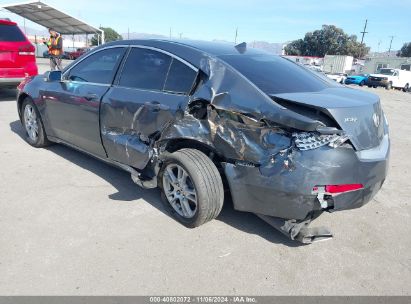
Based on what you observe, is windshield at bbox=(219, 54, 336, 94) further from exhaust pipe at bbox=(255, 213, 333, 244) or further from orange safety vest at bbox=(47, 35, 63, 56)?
orange safety vest at bbox=(47, 35, 63, 56)

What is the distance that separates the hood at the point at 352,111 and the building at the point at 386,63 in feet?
156

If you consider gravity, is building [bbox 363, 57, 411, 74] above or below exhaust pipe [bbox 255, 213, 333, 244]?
above

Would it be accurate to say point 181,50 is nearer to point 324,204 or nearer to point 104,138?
point 104,138

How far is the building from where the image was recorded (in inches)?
1743

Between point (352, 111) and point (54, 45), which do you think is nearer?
point (352, 111)

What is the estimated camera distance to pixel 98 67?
4129 mm

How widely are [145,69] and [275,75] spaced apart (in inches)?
51.3

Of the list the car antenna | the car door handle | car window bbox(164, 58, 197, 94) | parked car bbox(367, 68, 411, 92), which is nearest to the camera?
car window bbox(164, 58, 197, 94)

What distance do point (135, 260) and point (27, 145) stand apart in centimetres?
354

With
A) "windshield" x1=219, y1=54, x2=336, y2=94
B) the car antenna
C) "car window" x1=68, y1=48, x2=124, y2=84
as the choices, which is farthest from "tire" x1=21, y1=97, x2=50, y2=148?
"windshield" x1=219, y1=54, x2=336, y2=94

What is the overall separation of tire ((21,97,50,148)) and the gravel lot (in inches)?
39.7

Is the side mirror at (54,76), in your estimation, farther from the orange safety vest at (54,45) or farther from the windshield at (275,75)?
the orange safety vest at (54,45)

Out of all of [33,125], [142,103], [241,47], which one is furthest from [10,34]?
[241,47]

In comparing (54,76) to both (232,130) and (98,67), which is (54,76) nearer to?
(98,67)
